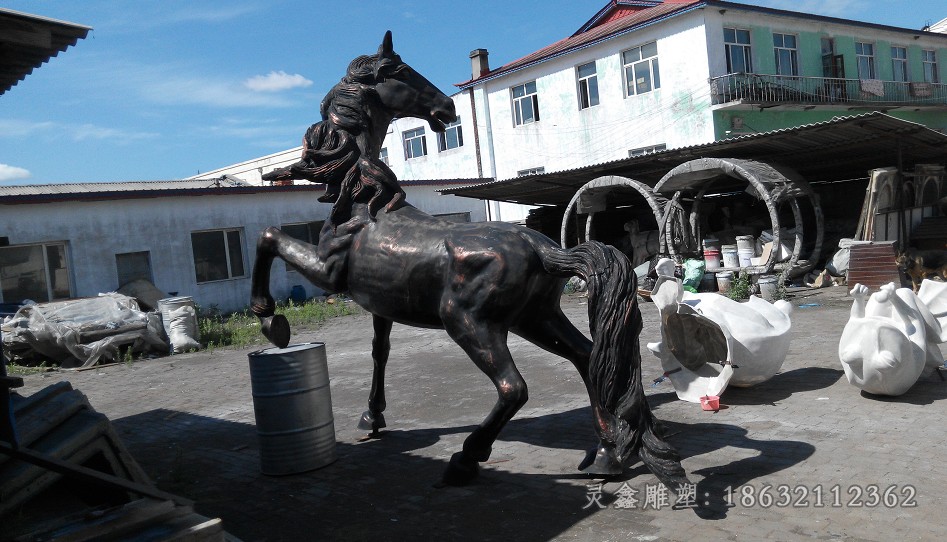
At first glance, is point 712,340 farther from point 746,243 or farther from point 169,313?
point 169,313

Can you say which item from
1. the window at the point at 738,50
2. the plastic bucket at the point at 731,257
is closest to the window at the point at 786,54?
the window at the point at 738,50

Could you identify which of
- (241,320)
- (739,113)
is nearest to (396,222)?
(241,320)

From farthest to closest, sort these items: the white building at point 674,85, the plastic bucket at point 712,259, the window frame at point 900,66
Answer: the window frame at point 900,66
the white building at point 674,85
the plastic bucket at point 712,259

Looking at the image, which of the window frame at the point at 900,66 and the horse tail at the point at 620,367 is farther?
the window frame at the point at 900,66

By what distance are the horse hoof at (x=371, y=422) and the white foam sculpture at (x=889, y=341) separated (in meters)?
3.50

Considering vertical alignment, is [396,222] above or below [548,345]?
above

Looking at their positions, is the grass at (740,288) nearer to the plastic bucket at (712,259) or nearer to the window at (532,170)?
the plastic bucket at (712,259)

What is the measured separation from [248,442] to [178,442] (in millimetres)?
650

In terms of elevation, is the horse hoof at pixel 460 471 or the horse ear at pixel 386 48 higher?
the horse ear at pixel 386 48

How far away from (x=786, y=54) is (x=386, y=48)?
2262cm

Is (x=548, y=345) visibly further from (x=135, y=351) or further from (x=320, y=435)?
(x=135, y=351)

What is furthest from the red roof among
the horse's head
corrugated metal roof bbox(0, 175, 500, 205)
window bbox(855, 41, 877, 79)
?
the horse's head

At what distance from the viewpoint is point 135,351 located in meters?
11.7

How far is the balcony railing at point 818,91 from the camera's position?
21281mm
